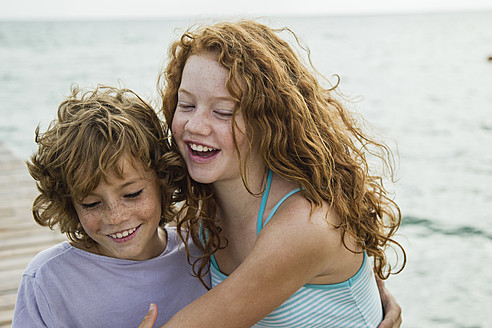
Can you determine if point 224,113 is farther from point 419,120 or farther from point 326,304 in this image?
point 419,120

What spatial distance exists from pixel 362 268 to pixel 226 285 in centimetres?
58

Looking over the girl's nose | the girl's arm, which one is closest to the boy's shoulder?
the girl's arm

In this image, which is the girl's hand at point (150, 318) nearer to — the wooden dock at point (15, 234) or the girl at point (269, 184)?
the girl at point (269, 184)

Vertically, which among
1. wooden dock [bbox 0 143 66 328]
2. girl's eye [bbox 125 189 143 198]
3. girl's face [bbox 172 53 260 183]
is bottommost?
wooden dock [bbox 0 143 66 328]

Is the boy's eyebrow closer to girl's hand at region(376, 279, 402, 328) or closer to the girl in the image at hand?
the girl

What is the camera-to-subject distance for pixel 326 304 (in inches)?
83.6

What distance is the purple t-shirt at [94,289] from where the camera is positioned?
2014 mm

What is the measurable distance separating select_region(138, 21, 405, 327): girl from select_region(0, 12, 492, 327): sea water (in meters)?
0.34

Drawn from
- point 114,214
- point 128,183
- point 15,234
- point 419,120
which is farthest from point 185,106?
point 419,120

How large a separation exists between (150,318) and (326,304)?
23.5 inches

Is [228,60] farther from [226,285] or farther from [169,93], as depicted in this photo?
[226,285]

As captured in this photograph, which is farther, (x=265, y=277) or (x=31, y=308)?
(x=31, y=308)

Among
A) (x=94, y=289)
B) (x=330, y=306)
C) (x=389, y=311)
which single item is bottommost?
(x=389, y=311)

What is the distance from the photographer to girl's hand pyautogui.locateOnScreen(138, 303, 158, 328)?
77.8 inches
